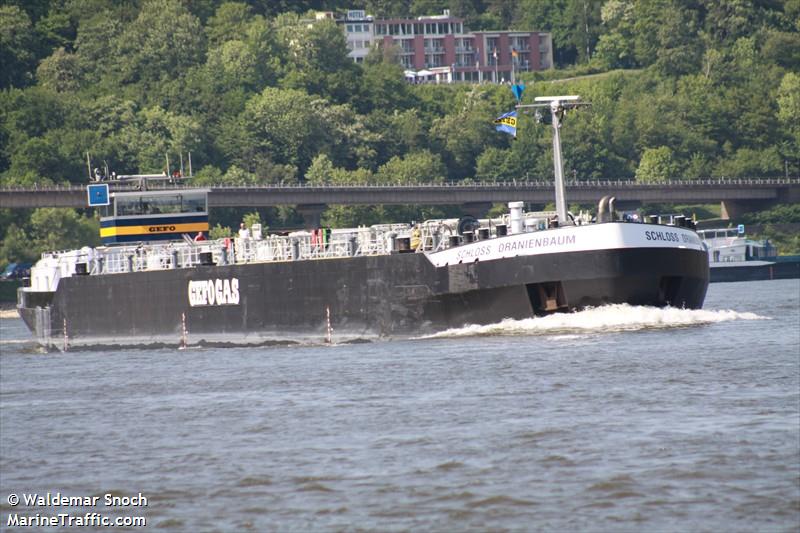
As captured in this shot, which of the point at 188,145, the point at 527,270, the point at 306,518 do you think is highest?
the point at 188,145

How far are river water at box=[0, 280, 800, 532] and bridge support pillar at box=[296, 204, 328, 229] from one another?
95.9 meters

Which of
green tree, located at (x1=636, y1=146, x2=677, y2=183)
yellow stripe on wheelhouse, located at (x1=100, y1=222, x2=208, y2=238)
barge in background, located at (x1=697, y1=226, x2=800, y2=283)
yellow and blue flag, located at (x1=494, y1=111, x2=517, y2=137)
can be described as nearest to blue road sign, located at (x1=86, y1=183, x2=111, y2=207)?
yellow stripe on wheelhouse, located at (x1=100, y1=222, x2=208, y2=238)

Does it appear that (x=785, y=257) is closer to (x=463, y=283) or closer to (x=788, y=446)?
(x=463, y=283)

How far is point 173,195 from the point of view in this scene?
2714 inches

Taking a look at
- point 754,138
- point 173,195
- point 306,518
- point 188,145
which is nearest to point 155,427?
point 306,518

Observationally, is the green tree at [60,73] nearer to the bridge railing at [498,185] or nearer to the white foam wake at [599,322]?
the bridge railing at [498,185]

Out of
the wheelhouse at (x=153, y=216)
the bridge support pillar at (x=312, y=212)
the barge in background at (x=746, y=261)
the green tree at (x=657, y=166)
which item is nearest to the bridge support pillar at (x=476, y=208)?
the bridge support pillar at (x=312, y=212)

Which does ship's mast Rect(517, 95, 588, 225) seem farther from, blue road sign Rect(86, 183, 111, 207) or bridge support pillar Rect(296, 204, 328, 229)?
bridge support pillar Rect(296, 204, 328, 229)

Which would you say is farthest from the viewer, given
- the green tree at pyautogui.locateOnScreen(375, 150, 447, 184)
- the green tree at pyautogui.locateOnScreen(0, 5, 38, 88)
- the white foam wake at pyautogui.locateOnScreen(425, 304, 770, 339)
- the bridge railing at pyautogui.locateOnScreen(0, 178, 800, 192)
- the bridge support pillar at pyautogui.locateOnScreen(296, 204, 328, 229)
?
the green tree at pyautogui.locateOnScreen(0, 5, 38, 88)

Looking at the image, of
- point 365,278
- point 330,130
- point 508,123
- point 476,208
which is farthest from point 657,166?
point 365,278

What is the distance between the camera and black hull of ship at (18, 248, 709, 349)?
4659 cm

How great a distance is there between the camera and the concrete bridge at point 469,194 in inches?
5379

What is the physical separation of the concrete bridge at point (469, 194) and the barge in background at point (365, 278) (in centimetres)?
6952

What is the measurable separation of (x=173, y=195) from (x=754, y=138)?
123 m
